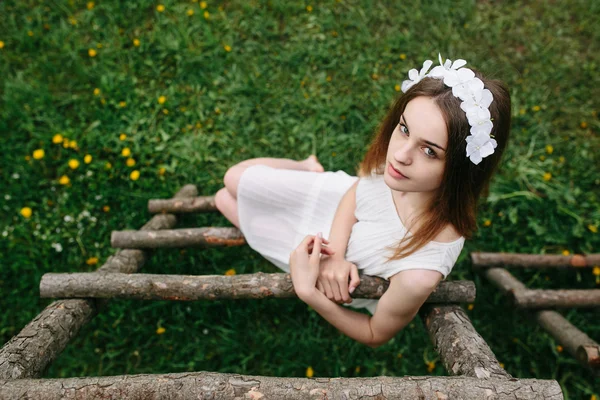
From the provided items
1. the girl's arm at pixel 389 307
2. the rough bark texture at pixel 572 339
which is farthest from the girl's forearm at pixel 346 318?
the rough bark texture at pixel 572 339

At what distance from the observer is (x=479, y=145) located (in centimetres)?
139

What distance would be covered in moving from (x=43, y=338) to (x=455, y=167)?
4.79 ft

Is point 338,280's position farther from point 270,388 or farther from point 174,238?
point 174,238

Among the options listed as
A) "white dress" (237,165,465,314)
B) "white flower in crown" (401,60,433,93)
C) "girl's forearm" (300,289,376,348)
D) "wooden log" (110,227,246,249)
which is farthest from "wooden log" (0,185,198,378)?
"white flower in crown" (401,60,433,93)

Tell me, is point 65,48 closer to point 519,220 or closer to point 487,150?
point 487,150

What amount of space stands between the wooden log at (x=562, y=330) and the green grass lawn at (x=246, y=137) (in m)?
0.28

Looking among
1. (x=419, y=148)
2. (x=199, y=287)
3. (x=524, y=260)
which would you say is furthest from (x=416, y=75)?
(x=524, y=260)

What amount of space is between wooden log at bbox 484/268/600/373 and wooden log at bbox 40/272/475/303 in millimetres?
663

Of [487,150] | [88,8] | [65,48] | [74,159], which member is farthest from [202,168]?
[487,150]

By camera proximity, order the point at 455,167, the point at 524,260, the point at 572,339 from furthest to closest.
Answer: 1. the point at 524,260
2. the point at 572,339
3. the point at 455,167

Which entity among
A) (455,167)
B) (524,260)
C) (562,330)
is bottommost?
(562,330)

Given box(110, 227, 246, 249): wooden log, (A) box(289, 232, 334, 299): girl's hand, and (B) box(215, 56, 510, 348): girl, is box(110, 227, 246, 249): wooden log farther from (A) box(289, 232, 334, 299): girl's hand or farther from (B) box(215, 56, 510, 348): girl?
(A) box(289, 232, 334, 299): girl's hand

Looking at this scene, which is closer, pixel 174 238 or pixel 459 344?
pixel 459 344

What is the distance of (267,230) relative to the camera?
215cm
